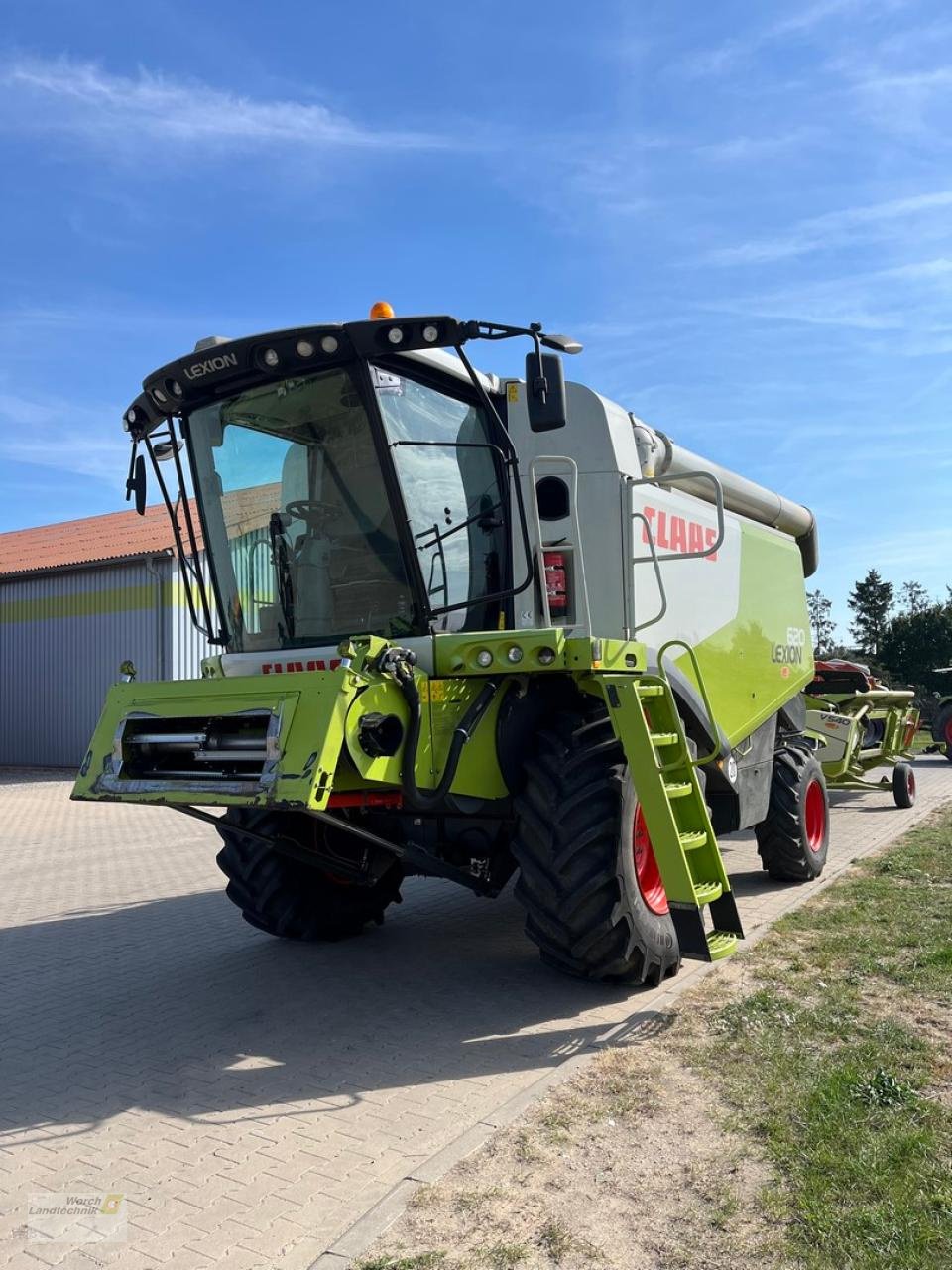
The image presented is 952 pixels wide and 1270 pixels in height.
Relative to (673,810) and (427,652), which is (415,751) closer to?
(427,652)

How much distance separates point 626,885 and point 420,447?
231cm

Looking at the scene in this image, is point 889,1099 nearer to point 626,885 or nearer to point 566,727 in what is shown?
point 626,885

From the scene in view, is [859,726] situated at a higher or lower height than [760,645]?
lower

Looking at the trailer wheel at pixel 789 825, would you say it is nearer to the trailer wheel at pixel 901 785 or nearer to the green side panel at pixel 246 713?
the green side panel at pixel 246 713

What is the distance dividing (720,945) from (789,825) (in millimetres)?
3043

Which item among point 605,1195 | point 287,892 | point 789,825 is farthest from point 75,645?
point 605,1195

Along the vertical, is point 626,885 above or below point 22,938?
above

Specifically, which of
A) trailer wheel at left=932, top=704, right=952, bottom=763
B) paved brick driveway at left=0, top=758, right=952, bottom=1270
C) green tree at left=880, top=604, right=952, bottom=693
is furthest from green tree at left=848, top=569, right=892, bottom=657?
paved brick driveway at left=0, top=758, right=952, bottom=1270

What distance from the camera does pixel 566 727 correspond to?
520 cm

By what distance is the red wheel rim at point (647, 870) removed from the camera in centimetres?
526

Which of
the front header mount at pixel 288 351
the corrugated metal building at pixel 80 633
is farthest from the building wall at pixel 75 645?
the front header mount at pixel 288 351

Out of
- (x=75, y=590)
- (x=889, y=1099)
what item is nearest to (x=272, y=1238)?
(x=889, y=1099)

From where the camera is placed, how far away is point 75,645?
1998 centimetres

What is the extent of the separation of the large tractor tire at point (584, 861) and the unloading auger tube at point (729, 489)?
1748mm
